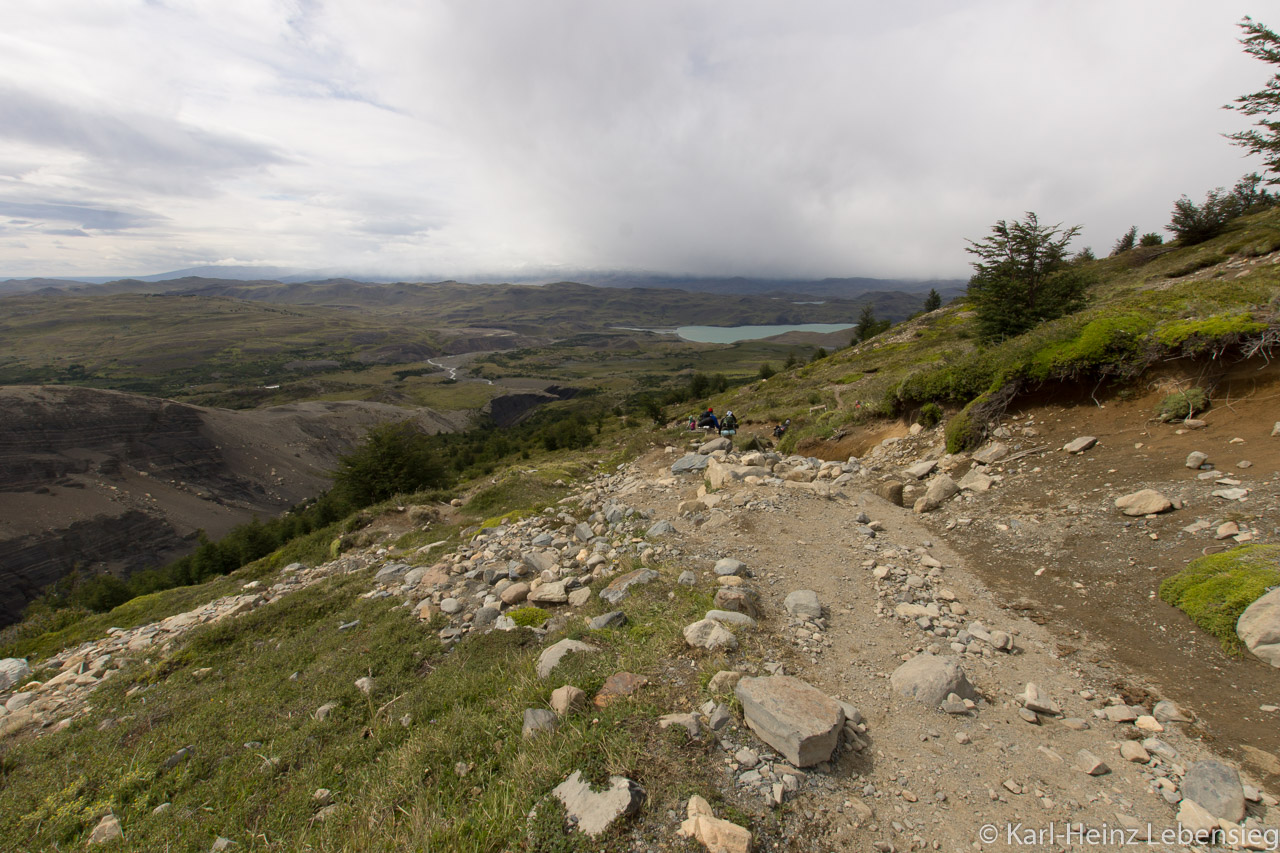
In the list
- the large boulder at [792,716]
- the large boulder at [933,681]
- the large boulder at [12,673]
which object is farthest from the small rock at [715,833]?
the large boulder at [12,673]

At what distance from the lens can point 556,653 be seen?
590 centimetres

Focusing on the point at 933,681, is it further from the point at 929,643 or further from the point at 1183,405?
the point at 1183,405

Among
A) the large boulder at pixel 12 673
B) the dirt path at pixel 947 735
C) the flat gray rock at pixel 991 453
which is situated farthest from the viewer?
the flat gray rock at pixel 991 453

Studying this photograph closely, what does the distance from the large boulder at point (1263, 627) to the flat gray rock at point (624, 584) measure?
6.47 m

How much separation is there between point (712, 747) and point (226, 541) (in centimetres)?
3447

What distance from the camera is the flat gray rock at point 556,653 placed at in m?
5.68

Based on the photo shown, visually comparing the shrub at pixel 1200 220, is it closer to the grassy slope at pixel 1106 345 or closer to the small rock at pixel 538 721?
the grassy slope at pixel 1106 345

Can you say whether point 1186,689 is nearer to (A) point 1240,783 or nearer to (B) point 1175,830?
(A) point 1240,783

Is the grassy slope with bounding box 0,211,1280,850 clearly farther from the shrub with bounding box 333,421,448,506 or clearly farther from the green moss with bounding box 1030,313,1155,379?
the shrub with bounding box 333,421,448,506

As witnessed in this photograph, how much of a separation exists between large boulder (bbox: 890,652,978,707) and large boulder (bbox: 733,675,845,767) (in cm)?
95

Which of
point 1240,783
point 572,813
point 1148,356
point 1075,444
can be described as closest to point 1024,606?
point 1240,783

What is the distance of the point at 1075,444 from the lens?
32.1 feet

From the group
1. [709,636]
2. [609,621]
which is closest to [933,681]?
[709,636]

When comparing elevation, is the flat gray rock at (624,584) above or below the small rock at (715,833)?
below
